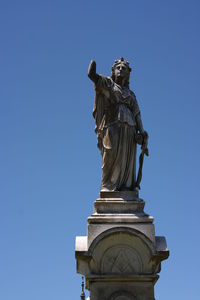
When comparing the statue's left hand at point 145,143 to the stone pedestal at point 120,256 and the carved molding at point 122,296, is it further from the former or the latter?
the carved molding at point 122,296

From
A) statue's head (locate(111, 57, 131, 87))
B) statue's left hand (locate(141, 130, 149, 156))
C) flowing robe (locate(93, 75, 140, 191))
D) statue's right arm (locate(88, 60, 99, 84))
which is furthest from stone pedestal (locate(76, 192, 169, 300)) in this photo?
statue's head (locate(111, 57, 131, 87))

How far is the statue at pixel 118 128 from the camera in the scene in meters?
15.2

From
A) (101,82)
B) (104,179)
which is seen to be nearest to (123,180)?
(104,179)

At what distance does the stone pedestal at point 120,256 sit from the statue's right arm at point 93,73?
3.33 meters

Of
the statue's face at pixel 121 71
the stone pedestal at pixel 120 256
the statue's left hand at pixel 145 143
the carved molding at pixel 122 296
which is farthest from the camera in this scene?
the statue's face at pixel 121 71

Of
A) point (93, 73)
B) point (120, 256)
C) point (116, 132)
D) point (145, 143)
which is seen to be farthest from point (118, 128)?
point (120, 256)

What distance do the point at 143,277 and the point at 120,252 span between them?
74 centimetres

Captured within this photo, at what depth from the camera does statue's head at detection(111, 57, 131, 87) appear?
52.4 feet

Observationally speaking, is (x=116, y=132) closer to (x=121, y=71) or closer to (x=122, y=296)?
(x=121, y=71)

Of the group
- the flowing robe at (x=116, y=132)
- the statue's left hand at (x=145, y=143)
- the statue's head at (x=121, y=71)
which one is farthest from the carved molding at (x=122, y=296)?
the statue's head at (x=121, y=71)

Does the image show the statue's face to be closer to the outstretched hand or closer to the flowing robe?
the flowing robe

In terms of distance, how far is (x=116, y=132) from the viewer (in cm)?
1544

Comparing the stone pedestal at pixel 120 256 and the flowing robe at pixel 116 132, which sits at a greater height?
the flowing robe at pixel 116 132

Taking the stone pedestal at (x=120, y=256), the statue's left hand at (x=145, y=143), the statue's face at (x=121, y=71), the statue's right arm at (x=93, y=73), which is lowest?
the stone pedestal at (x=120, y=256)
